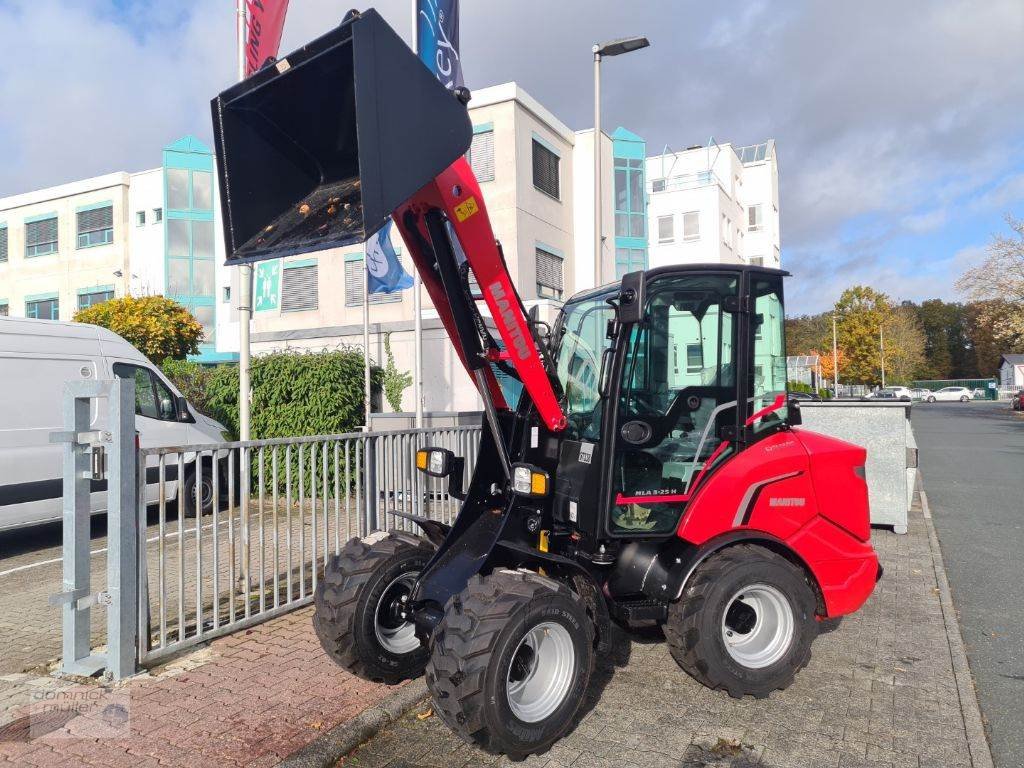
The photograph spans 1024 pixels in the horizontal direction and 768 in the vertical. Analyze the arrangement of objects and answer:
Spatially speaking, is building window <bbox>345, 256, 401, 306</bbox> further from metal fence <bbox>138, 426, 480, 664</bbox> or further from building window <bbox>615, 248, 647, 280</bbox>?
metal fence <bbox>138, 426, 480, 664</bbox>

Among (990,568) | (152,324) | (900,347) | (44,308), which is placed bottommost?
(990,568)

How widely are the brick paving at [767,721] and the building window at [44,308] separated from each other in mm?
34717

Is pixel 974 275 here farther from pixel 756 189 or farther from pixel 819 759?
pixel 819 759

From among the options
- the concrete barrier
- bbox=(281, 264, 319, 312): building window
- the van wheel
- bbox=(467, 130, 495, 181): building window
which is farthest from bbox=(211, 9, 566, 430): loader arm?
bbox=(281, 264, 319, 312): building window

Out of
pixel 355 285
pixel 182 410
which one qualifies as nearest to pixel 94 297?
pixel 355 285

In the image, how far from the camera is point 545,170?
22.6 meters

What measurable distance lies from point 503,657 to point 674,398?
181cm

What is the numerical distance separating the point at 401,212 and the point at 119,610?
2885 mm

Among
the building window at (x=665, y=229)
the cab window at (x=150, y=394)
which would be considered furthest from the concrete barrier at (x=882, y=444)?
the building window at (x=665, y=229)

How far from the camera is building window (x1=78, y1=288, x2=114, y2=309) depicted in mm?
31531

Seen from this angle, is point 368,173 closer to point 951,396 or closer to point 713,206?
point 713,206

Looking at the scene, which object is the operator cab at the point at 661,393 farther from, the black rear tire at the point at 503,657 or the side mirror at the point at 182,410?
the side mirror at the point at 182,410

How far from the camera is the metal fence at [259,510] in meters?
4.79

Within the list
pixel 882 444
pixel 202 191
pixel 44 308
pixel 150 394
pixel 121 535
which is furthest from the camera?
pixel 44 308
